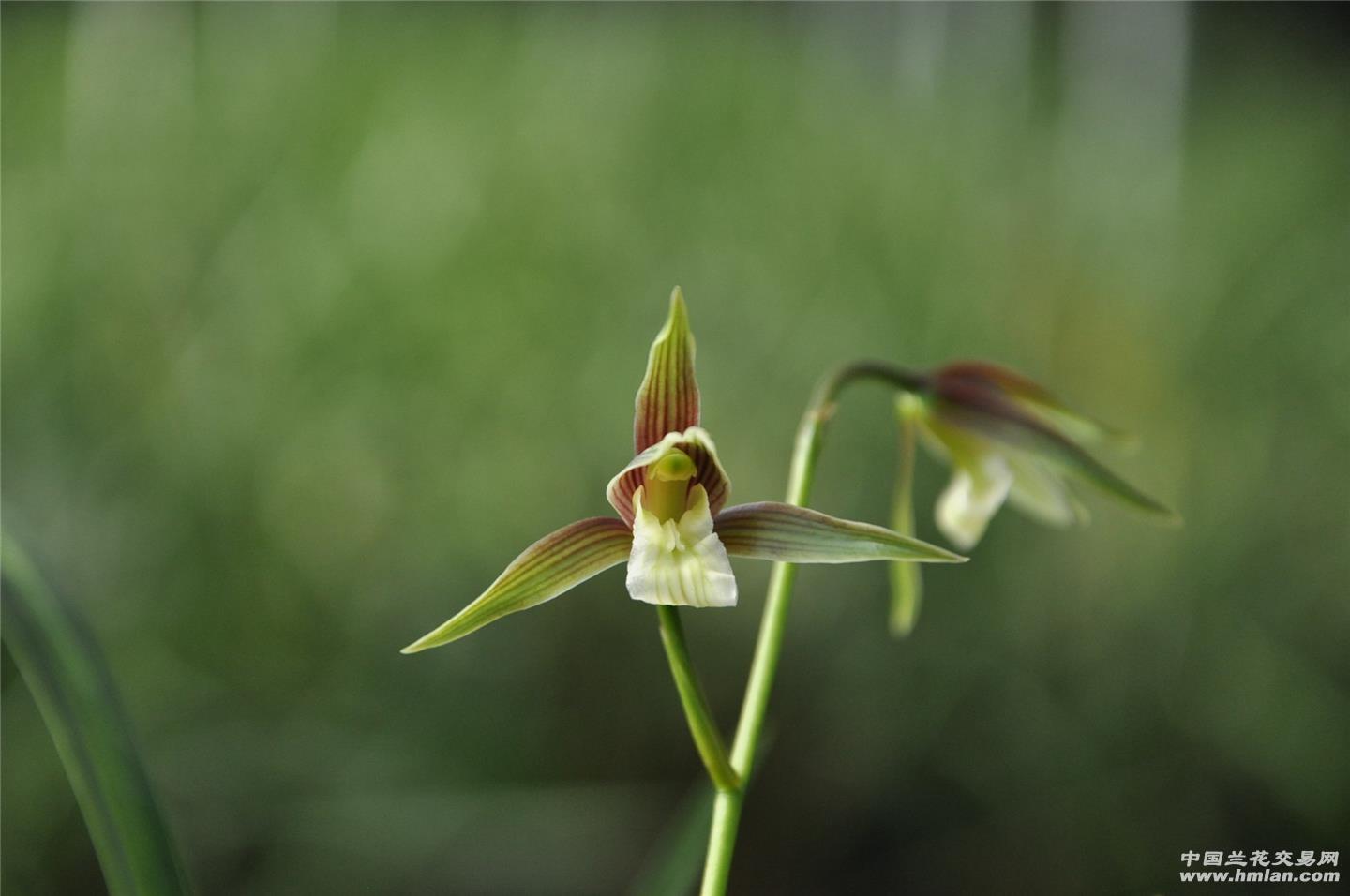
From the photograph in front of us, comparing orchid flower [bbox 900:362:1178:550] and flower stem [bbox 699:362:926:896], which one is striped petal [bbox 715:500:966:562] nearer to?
flower stem [bbox 699:362:926:896]

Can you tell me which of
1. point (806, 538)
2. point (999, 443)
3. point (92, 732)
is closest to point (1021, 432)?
point (999, 443)

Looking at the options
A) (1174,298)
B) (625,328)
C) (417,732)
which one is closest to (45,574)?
(417,732)

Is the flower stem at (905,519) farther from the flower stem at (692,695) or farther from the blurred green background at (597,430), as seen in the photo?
the blurred green background at (597,430)

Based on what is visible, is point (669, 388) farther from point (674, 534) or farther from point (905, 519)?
point (905, 519)

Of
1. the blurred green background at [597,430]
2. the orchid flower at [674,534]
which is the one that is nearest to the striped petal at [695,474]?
the orchid flower at [674,534]

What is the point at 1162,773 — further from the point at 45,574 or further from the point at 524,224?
the point at 45,574

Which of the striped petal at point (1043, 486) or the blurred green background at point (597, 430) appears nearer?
the striped petal at point (1043, 486)
